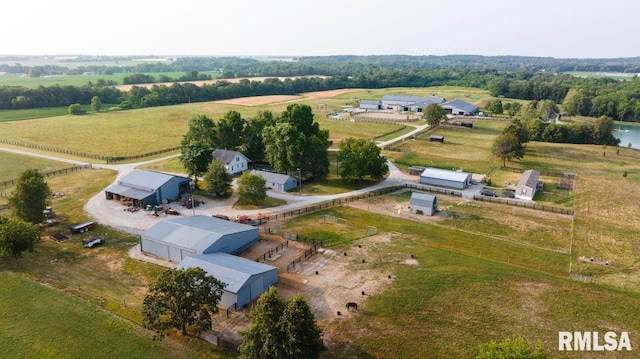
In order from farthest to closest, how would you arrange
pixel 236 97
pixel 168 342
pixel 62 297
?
pixel 236 97 → pixel 62 297 → pixel 168 342

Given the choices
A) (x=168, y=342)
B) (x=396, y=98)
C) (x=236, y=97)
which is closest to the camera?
(x=168, y=342)

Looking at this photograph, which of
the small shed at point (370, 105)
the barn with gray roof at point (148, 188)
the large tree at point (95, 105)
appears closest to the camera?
the barn with gray roof at point (148, 188)

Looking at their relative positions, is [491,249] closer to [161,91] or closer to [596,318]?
[596,318]

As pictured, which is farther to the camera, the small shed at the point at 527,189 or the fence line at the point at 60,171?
the fence line at the point at 60,171

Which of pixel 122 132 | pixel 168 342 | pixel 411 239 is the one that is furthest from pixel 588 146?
pixel 122 132

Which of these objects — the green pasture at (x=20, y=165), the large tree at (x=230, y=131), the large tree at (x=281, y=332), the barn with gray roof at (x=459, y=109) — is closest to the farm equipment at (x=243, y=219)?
the large tree at (x=281, y=332)

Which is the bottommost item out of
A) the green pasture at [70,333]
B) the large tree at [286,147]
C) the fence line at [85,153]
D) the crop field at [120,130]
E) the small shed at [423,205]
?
the green pasture at [70,333]

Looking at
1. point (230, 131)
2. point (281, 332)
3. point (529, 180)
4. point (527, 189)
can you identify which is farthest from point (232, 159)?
point (281, 332)

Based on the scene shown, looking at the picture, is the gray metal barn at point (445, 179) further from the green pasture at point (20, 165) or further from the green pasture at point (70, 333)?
the green pasture at point (20, 165)
